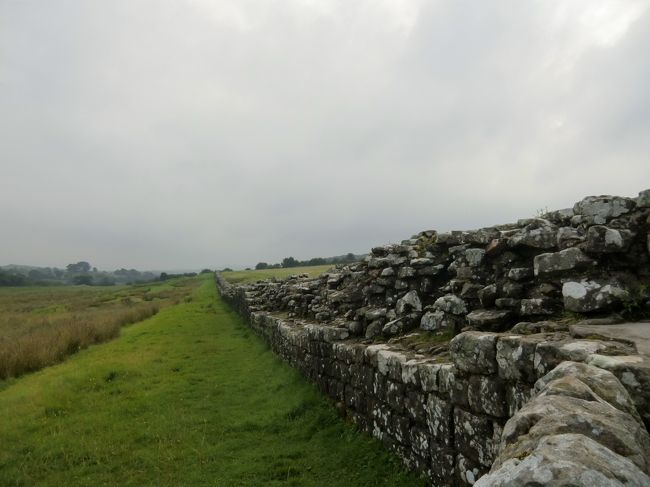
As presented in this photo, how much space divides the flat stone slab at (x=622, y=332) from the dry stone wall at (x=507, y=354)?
0.06 meters

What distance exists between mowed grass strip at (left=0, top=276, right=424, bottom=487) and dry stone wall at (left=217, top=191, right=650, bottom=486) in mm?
696

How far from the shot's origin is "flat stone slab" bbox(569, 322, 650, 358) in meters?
3.42

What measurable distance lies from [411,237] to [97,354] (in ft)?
43.8

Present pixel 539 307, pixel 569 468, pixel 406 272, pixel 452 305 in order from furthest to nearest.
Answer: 1. pixel 406 272
2. pixel 452 305
3. pixel 539 307
4. pixel 569 468

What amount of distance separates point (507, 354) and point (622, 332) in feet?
2.94

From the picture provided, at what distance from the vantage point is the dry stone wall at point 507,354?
2297mm

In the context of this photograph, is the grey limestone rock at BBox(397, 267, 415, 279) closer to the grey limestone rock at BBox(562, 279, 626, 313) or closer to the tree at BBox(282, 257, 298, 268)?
the grey limestone rock at BBox(562, 279, 626, 313)

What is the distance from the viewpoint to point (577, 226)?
5.18 metres

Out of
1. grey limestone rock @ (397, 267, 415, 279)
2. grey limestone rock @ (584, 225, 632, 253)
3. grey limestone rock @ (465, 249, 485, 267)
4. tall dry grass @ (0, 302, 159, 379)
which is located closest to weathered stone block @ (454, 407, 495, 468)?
grey limestone rock @ (584, 225, 632, 253)

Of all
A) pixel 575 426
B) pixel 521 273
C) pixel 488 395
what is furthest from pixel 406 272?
pixel 575 426

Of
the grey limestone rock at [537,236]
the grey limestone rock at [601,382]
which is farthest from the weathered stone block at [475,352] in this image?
the grey limestone rock at [537,236]

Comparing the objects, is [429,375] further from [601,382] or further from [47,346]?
[47,346]

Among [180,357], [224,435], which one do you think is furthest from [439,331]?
[180,357]

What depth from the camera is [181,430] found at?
825cm
